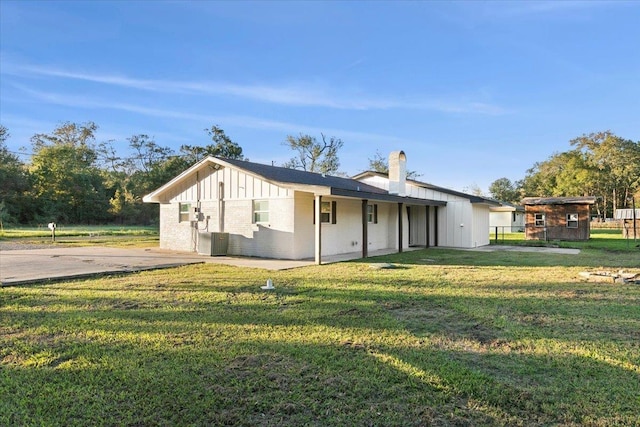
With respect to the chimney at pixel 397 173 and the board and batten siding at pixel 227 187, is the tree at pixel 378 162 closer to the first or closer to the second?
the chimney at pixel 397 173

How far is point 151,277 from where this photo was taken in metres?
8.49

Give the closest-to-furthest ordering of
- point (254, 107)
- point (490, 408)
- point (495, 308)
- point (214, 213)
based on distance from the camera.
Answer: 1. point (490, 408)
2. point (495, 308)
3. point (214, 213)
4. point (254, 107)

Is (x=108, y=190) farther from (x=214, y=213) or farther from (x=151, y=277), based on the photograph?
(x=151, y=277)

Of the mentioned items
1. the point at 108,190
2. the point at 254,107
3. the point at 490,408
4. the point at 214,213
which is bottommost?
the point at 490,408

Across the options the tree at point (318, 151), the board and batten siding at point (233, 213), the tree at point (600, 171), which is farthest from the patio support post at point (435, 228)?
the tree at point (600, 171)

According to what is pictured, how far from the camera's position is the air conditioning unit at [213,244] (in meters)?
13.3

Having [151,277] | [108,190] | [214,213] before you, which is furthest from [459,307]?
[108,190]

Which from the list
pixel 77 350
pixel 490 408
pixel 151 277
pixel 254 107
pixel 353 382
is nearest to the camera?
pixel 490 408

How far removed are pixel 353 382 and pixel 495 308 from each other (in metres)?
3.49

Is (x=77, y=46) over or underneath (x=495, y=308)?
A: over

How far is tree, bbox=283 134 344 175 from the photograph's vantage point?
41.1 m

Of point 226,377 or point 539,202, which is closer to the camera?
point 226,377

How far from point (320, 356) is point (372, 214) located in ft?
41.4

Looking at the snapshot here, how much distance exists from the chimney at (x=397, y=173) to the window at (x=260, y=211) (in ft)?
22.4
